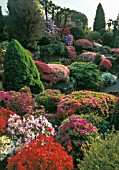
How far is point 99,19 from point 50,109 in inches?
1493

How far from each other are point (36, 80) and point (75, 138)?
20.3 ft

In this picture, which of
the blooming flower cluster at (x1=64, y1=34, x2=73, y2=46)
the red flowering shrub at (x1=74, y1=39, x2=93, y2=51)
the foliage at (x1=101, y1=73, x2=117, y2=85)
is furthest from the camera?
the blooming flower cluster at (x1=64, y1=34, x2=73, y2=46)

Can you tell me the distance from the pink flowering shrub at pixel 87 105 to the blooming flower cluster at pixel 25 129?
1.74m

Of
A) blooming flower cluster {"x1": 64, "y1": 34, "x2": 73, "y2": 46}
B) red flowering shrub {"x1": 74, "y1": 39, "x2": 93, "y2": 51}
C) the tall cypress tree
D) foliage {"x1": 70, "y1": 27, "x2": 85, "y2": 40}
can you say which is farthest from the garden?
the tall cypress tree

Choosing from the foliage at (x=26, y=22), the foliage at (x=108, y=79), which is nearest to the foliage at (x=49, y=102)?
the foliage at (x=108, y=79)

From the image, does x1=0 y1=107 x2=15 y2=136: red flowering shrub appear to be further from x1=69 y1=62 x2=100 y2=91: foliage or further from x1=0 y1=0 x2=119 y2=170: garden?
x1=69 y1=62 x2=100 y2=91: foliage

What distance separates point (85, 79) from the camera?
58.3 ft

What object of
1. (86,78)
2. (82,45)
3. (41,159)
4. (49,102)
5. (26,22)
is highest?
(26,22)

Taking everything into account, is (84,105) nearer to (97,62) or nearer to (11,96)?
(11,96)

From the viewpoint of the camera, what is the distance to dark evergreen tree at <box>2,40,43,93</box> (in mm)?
12070

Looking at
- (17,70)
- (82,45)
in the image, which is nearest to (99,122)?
(17,70)

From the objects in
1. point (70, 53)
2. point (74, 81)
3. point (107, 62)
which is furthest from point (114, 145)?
point (70, 53)

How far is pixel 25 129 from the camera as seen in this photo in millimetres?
6465

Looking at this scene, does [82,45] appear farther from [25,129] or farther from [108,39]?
[25,129]
